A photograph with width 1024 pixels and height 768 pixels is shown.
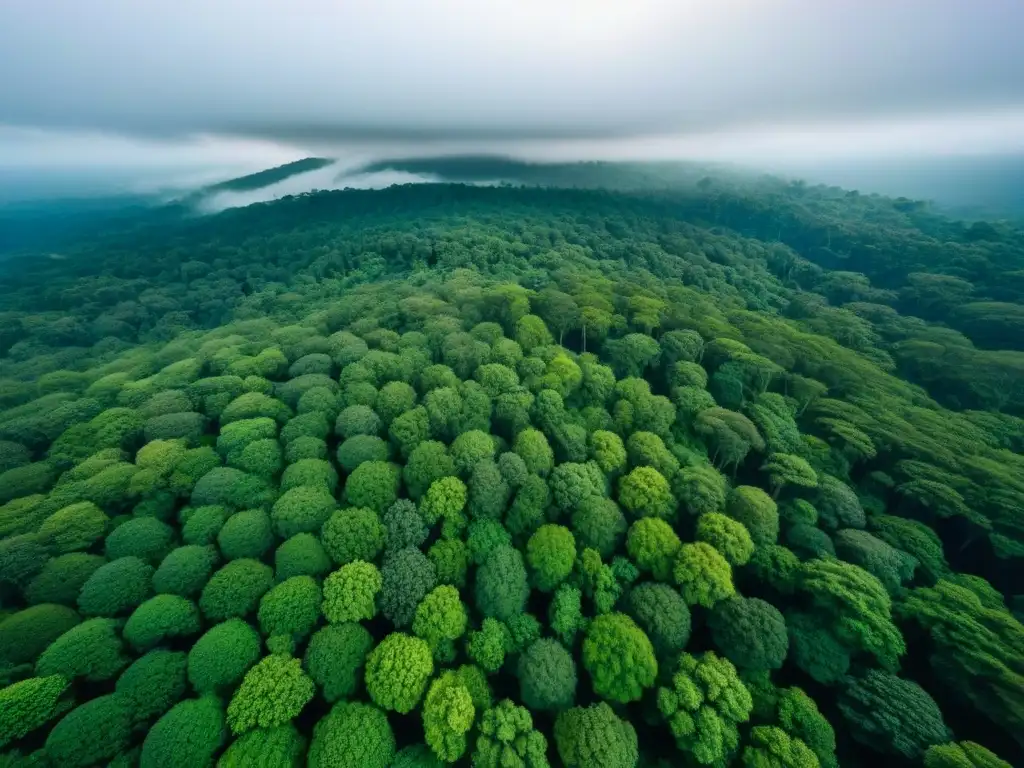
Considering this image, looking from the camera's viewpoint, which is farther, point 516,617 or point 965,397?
point 965,397

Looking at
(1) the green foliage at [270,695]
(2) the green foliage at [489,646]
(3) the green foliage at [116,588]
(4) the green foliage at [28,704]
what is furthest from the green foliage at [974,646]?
(3) the green foliage at [116,588]

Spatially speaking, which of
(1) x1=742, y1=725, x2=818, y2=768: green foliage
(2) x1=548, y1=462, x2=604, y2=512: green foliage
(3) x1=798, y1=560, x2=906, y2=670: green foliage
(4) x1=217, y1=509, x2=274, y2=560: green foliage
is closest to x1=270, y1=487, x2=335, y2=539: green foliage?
(4) x1=217, y1=509, x2=274, y2=560: green foliage

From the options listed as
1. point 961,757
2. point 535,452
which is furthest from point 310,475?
point 961,757

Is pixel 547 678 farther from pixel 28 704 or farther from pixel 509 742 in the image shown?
pixel 28 704

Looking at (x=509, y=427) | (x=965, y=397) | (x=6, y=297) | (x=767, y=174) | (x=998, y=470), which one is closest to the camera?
(x=998, y=470)

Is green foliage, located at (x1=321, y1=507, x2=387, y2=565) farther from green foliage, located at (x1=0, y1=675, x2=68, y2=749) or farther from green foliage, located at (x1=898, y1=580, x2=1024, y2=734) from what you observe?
green foliage, located at (x1=898, y1=580, x2=1024, y2=734)

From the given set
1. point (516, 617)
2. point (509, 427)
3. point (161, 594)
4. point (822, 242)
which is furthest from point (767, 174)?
point (161, 594)

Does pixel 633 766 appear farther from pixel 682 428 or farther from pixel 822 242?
pixel 822 242
